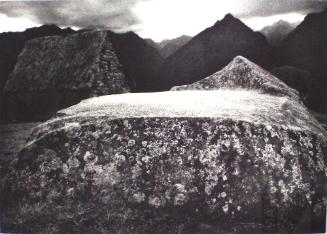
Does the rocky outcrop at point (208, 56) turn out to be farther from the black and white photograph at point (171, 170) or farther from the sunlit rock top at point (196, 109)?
the black and white photograph at point (171, 170)

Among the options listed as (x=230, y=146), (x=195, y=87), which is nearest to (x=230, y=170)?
(x=230, y=146)

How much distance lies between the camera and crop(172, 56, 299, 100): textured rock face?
4.15 meters

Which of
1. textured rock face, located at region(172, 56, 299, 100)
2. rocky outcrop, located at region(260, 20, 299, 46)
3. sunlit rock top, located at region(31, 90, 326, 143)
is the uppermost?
rocky outcrop, located at region(260, 20, 299, 46)

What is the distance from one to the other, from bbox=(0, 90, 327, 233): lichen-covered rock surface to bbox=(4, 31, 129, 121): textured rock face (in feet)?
24.5

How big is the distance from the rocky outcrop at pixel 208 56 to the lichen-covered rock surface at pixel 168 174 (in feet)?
18.9

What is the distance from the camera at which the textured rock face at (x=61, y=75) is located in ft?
34.6

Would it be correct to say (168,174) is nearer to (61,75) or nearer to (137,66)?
(61,75)

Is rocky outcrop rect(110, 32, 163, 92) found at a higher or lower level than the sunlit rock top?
higher

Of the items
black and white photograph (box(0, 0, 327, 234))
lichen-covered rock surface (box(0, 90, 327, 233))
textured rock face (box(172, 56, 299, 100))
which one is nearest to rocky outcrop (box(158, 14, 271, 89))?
textured rock face (box(172, 56, 299, 100))

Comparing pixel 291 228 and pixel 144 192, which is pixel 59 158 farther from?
pixel 291 228

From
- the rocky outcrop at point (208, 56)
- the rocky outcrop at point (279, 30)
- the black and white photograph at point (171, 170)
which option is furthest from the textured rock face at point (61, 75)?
the black and white photograph at point (171, 170)

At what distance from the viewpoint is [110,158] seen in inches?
114

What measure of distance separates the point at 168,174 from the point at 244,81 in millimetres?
2129

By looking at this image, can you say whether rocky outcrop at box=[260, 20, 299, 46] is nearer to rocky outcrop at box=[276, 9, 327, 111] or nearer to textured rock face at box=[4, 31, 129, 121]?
rocky outcrop at box=[276, 9, 327, 111]
